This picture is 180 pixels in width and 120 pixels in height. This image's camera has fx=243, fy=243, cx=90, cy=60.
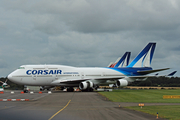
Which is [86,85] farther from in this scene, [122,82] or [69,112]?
[69,112]

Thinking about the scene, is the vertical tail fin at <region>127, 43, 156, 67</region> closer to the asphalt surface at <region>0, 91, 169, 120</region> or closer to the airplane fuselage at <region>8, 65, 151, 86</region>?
the airplane fuselage at <region>8, 65, 151, 86</region>

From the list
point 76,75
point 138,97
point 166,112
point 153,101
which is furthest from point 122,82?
point 166,112

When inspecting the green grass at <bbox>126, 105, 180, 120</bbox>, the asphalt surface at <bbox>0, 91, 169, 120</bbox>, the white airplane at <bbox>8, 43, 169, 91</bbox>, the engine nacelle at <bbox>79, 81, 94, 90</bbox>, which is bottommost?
the green grass at <bbox>126, 105, 180, 120</bbox>

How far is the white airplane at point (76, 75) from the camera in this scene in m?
57.5

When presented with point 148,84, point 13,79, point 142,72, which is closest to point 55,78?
point 13,79

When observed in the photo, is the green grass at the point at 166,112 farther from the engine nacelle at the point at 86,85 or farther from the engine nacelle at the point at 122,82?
the engine nacelle at the point at 122,82

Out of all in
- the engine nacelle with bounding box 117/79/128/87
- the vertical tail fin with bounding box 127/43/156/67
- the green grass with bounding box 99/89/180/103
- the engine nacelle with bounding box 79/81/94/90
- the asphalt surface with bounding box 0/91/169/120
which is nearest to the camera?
the asphalt surface with bounding box 0/91/169/120

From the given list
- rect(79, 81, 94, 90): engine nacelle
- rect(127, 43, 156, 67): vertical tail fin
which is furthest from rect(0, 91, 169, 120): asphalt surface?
rect(127, 43, 156, 67): vertical tail fin

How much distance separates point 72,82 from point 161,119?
143ft

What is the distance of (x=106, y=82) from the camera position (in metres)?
62.5

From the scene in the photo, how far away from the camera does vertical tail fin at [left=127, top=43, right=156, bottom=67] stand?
67.8 m

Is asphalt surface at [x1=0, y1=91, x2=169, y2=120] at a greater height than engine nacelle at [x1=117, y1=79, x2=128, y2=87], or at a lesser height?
lesser

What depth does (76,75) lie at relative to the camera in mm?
62062

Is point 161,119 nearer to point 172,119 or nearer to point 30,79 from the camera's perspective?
point 172,119
